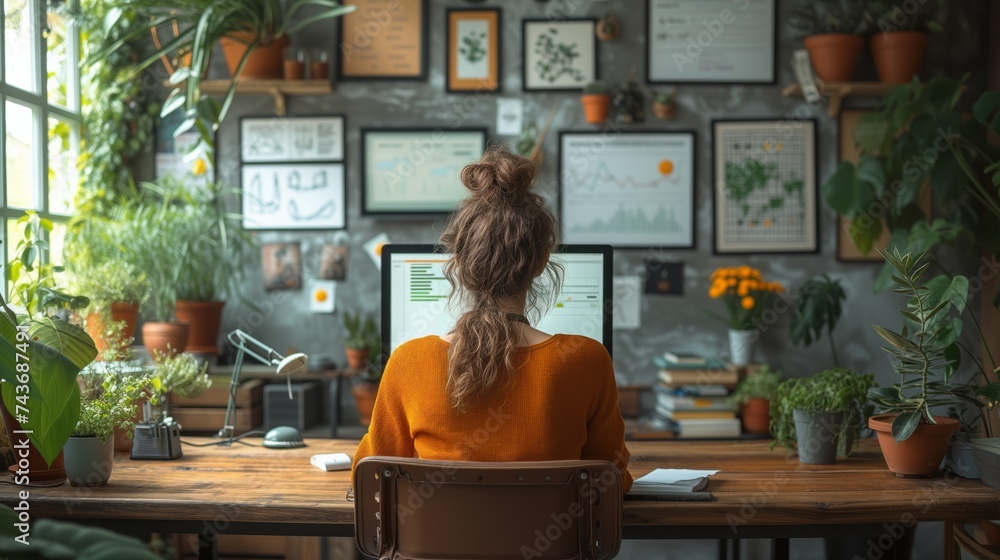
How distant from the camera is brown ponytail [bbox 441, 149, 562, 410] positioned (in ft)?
5.18

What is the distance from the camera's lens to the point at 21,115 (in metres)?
3.14

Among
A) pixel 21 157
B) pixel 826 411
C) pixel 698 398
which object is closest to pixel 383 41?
pixel 21 157

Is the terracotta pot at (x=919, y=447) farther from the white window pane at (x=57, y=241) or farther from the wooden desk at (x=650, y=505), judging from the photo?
the white window pane at (x=57, y=241)

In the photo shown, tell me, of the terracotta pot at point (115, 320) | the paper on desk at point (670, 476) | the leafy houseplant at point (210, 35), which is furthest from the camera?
the leafy houseplant at point (210, 35)

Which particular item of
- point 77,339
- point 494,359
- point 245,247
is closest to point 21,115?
point 245,247

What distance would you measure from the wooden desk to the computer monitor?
43 cm

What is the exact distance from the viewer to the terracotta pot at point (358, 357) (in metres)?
3.64

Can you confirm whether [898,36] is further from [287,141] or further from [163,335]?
[163,335]

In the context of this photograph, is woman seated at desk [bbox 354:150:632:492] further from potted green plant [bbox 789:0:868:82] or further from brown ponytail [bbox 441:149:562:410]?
potted green plant [bbox 789:0:868:82]

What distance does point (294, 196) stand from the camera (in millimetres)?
3844

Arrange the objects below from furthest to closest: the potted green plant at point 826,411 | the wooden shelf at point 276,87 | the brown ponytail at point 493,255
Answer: the wooden shelf at point 276,87 < the potted green plant at point 826,411 < the brown ponytail at point 493,255

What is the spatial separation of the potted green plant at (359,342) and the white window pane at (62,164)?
3.98 ft

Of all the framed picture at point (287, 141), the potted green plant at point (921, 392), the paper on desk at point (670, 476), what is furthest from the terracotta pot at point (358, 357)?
the potted green plant at point (921, 392)

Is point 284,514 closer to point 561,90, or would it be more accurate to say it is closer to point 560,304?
point 560,304
